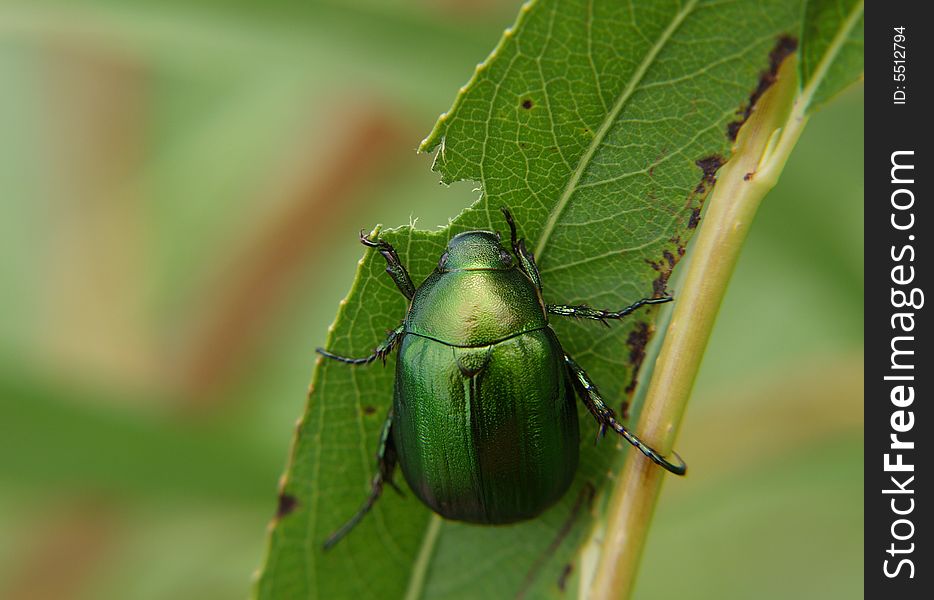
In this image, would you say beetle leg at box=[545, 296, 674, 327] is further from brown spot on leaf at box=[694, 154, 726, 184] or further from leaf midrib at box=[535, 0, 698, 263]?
brown spot on leaf at box=[694, 154, 726, 184]

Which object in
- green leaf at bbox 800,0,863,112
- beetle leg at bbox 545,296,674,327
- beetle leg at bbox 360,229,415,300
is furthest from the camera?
beetle leg at bbox 360,229,415,300

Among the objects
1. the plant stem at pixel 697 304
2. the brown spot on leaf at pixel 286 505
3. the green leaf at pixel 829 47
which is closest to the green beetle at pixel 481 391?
the brown spot on leaf at pixel 286 505

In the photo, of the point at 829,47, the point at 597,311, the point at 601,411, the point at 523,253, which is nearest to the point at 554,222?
the point at 523,253

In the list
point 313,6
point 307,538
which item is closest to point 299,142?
point 313,6

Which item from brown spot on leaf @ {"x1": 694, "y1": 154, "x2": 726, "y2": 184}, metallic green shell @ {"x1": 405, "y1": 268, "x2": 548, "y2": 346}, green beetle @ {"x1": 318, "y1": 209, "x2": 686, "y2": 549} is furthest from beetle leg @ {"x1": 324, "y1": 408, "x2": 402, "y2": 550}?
brown spot on leaf @ {"x1": 694, "y1": 154, "x2": 726, "y2": 184}

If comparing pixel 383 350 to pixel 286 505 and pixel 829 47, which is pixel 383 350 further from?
pixel 829 47
